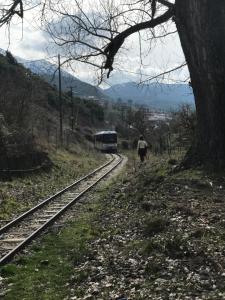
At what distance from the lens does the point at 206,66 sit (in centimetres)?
1641

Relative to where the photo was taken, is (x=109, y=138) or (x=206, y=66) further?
(x=109, y=138)

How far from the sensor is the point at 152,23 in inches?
734

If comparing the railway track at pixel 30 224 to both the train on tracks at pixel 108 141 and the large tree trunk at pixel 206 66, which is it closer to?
the large tree trunk at pixel 206 66

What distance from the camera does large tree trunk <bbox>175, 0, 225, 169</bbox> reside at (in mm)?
15898

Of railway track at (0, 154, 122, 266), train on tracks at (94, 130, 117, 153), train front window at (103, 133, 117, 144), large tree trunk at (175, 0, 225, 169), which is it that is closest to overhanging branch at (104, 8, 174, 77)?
large tree trunk at (175, 0, 225, 169)

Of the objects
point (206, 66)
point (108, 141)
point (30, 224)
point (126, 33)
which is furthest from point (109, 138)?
point (30, 224)

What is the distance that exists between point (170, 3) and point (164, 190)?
258 inches

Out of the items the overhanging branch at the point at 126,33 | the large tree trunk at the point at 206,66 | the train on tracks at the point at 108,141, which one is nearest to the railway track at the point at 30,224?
the large tree trunk at the point at 206,66

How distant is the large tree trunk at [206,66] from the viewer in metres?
15.9

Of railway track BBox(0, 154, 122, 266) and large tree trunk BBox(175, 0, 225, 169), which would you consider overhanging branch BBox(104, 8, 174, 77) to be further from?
railway track BBox(0, 154, 122, 266)

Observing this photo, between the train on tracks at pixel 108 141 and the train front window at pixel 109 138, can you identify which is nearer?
the train on tracks at pixel 108 141

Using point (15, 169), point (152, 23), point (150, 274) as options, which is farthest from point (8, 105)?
point (150, 274)

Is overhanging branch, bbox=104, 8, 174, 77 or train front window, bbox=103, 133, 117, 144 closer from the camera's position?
A: overhanging branch, bbox=104, 8, 174, 77

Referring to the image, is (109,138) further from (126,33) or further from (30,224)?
(30,224)
